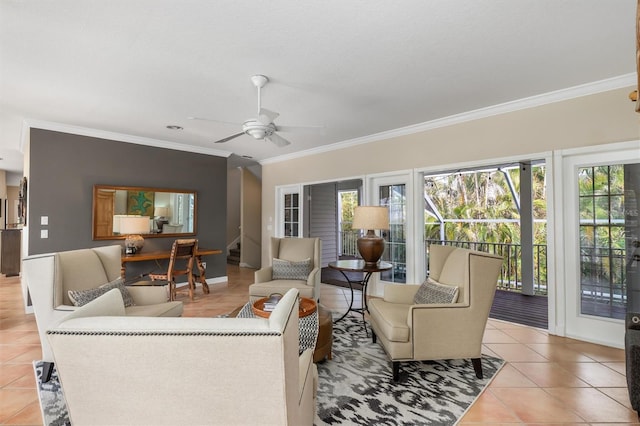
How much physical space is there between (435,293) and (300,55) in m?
2.28

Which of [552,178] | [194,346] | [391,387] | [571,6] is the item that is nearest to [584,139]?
[552,178]

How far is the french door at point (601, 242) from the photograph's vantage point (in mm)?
3141

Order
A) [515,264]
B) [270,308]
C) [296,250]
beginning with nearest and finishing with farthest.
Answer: [270,308] < [296,250] < [515,264]

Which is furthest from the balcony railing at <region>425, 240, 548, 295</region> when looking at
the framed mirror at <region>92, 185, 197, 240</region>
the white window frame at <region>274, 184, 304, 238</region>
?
the framed mirror at <region>92, 185, 197, 240</region>

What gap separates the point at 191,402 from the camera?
3.22 feet

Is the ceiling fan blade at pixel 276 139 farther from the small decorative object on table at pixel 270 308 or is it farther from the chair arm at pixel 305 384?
the chair arm at pixel 305 384

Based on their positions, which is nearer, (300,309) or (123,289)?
(300,309)

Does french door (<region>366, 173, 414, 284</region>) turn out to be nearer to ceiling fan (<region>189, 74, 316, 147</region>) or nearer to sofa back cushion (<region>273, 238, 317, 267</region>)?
sofa back cushion (<region>273, 238, 317, 267</region>)

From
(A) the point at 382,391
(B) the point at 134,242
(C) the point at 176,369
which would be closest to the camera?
(C) the point at 176,369

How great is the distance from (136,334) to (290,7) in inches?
80.2

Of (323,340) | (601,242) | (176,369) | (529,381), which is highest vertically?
(601,242)

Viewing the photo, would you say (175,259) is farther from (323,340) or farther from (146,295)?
(323,340)

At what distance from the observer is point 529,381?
2439mm

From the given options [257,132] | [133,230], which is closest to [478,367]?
[257,132]
